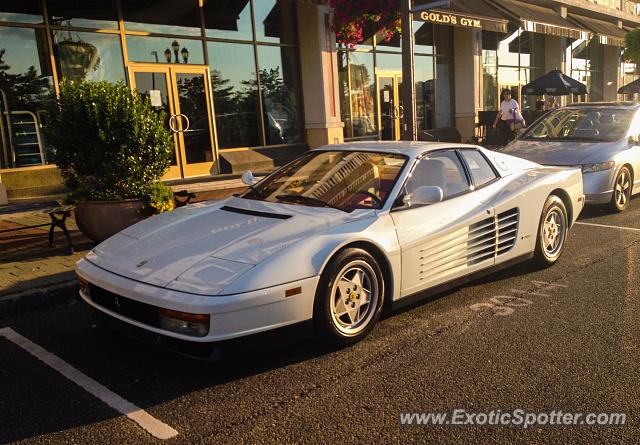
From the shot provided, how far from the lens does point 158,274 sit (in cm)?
332

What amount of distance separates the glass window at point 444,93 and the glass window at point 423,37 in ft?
1.99

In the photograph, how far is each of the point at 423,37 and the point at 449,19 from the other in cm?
429

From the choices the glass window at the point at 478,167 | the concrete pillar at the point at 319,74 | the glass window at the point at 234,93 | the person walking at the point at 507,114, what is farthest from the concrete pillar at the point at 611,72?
the glass window at the point at 478,167

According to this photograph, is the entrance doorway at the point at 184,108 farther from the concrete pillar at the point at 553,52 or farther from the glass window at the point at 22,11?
the concrete pillar at the point at 553,52

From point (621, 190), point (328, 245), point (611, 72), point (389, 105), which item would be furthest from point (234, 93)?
point (611, 72)

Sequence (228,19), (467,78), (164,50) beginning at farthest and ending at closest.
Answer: (467,78) < (228,19) < (164,50)

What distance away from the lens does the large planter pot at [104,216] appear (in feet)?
20.0

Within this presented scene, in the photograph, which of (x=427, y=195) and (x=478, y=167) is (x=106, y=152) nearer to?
(x=427, y=195)

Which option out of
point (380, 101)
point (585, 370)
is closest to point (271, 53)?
point (380, 101)

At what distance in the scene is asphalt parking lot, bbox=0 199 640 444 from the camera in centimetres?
277

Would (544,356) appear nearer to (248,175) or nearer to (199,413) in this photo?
(199,413)

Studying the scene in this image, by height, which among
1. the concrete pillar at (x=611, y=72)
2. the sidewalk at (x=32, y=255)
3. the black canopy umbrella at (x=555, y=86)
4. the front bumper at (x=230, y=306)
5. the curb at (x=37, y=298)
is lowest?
the curb at (x=37, y=298)

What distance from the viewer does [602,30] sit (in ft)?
82.1

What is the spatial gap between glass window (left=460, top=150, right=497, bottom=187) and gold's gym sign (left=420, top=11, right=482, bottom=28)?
31.2 ft
